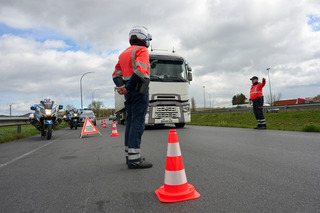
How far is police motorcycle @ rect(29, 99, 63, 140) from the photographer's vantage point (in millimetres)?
9891

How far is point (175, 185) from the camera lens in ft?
8.23

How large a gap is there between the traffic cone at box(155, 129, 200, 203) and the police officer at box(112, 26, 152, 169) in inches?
49.7

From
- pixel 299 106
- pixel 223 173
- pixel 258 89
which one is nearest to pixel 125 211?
pixel 223 173

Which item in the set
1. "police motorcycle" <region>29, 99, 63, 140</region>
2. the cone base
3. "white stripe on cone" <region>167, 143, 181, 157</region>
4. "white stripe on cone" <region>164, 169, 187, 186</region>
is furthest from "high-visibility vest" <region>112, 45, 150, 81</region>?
"police motorcycle" <region>29, 99, 63, 140</region>

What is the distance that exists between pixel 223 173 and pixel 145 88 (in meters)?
1.64

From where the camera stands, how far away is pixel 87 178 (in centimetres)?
345

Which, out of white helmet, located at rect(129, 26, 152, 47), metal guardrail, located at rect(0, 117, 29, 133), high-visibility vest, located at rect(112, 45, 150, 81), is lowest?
metal guardrail, located at rect(0, 117, 29, 133)

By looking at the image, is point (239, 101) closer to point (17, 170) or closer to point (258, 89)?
point (258, 89)

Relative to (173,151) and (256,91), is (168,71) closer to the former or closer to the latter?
(256,91)

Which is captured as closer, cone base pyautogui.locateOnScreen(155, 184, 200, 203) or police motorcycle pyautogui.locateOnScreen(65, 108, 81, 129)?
cone base pyautogui.locateOnScreen(155, 184, 200, 203)

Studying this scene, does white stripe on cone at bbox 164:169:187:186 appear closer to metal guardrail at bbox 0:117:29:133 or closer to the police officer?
the police officer

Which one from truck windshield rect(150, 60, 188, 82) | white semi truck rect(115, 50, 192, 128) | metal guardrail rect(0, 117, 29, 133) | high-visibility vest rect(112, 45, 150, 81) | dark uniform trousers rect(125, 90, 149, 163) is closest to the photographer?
high-visibility vest rect(112, 45, 150, 81)

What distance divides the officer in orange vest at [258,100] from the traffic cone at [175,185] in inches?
360

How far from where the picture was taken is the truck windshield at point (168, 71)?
11867 mm
